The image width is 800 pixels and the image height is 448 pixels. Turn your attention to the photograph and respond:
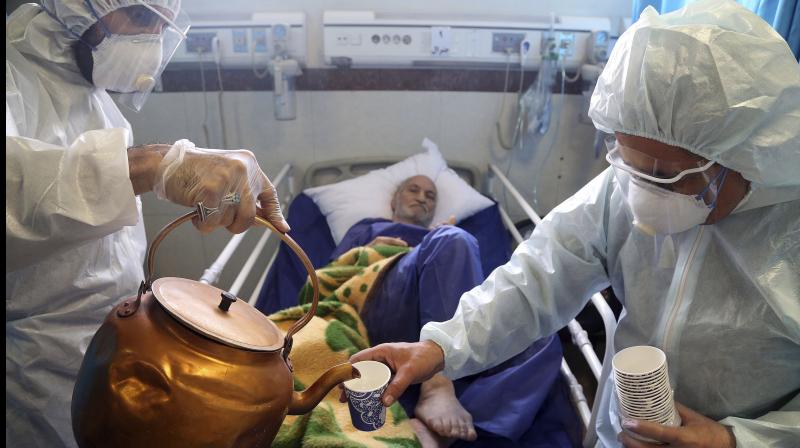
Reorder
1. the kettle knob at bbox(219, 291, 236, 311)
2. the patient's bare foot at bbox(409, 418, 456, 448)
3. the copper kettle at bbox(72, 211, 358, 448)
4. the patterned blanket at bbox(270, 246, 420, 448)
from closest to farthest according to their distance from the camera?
the copper kettle at bbox(72, 211, 358, 448)
the kettle knob at bbox(219, 291, 236, 311)
the patterned blanket at bbox(270, 246, 420, 448)
the patient's bare foot at bbox(409, 418, 456, 448)

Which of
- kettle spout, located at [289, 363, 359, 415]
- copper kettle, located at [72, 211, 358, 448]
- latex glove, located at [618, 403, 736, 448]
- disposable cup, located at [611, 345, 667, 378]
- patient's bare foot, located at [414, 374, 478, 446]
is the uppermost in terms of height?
copper kettle, located at [72, 211, 358, 448]

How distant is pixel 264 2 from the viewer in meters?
2.24

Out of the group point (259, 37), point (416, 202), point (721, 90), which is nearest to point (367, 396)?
point (721, 90)

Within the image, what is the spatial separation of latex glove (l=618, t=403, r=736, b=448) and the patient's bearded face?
1.48 m

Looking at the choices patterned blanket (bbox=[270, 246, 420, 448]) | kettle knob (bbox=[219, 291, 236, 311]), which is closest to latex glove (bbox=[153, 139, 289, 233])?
kettle knob (bbox=[219, 291, 236, 311])

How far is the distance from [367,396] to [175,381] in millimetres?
294

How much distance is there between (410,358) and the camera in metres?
1.02

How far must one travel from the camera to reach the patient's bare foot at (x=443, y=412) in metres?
1.29

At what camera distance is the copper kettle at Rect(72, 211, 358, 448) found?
634mm

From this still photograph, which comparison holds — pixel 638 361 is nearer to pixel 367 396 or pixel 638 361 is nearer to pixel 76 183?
pixel 367 396

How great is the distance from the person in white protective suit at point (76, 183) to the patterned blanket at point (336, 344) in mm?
404

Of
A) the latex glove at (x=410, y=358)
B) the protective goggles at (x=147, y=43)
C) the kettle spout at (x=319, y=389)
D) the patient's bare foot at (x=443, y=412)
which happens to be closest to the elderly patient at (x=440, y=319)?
the patient's bare foot at (x=443, y=412)

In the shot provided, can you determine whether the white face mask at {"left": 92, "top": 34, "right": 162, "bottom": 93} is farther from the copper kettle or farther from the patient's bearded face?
the patient's bearded face

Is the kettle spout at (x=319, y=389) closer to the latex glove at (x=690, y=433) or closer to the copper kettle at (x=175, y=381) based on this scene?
the copper kettle at (x=175, y=381)
